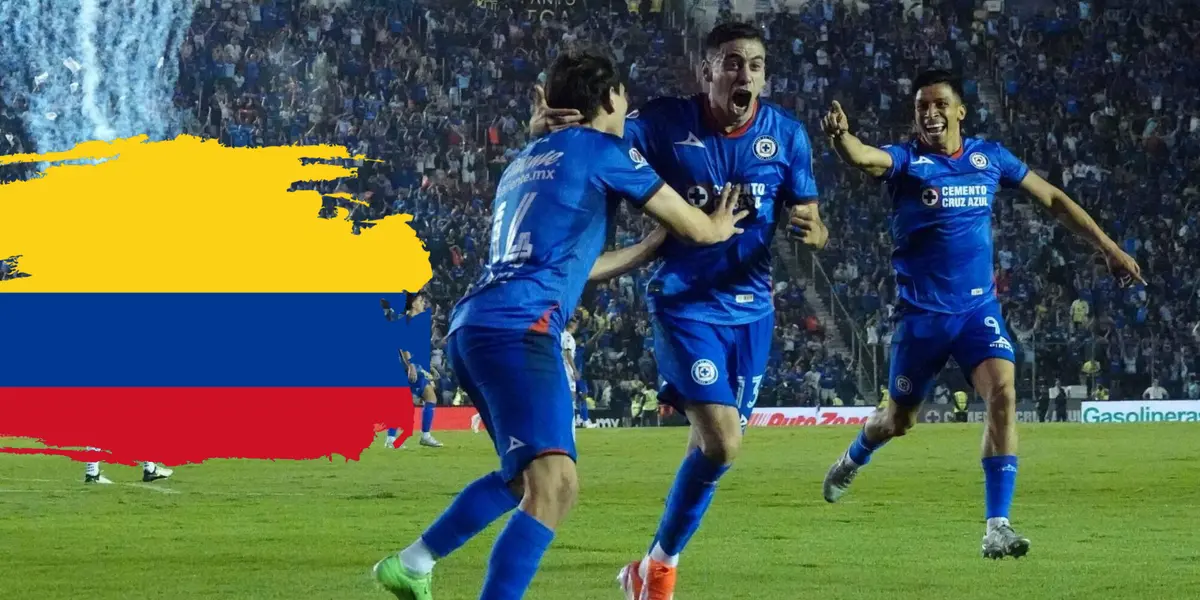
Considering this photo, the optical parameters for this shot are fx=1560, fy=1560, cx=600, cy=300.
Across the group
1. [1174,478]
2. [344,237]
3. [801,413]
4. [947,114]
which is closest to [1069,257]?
[801,413]

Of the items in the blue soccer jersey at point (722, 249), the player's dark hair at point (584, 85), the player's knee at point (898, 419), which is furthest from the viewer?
the player's knee at point (898, 419)

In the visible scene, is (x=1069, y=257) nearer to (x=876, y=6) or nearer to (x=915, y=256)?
(x=876, y=6)

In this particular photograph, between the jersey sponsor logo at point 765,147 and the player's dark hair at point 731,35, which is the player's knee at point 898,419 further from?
the player's dark hair at point 731,35

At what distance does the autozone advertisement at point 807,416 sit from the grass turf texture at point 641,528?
32.2ft

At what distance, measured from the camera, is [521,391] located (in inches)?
215

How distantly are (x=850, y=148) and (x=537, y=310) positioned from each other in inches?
150

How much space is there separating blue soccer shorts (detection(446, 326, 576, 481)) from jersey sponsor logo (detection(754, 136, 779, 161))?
8.13 ft

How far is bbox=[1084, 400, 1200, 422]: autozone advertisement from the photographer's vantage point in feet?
98.7

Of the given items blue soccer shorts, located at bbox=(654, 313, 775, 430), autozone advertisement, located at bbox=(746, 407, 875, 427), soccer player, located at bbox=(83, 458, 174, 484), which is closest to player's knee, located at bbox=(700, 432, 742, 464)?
blue soccer shorts, located at bbox=(654, 313, 775, 430)

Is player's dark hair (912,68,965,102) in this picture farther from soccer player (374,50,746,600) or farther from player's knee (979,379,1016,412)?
soccer player (374,50,746,600)

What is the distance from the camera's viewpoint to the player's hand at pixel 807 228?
6.98 m

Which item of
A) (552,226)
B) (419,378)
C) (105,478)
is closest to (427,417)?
(419,378)

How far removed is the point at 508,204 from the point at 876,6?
34.6 metres

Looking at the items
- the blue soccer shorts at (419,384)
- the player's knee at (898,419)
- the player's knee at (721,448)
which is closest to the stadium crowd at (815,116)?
the blue soccer shorts at (419,384)
